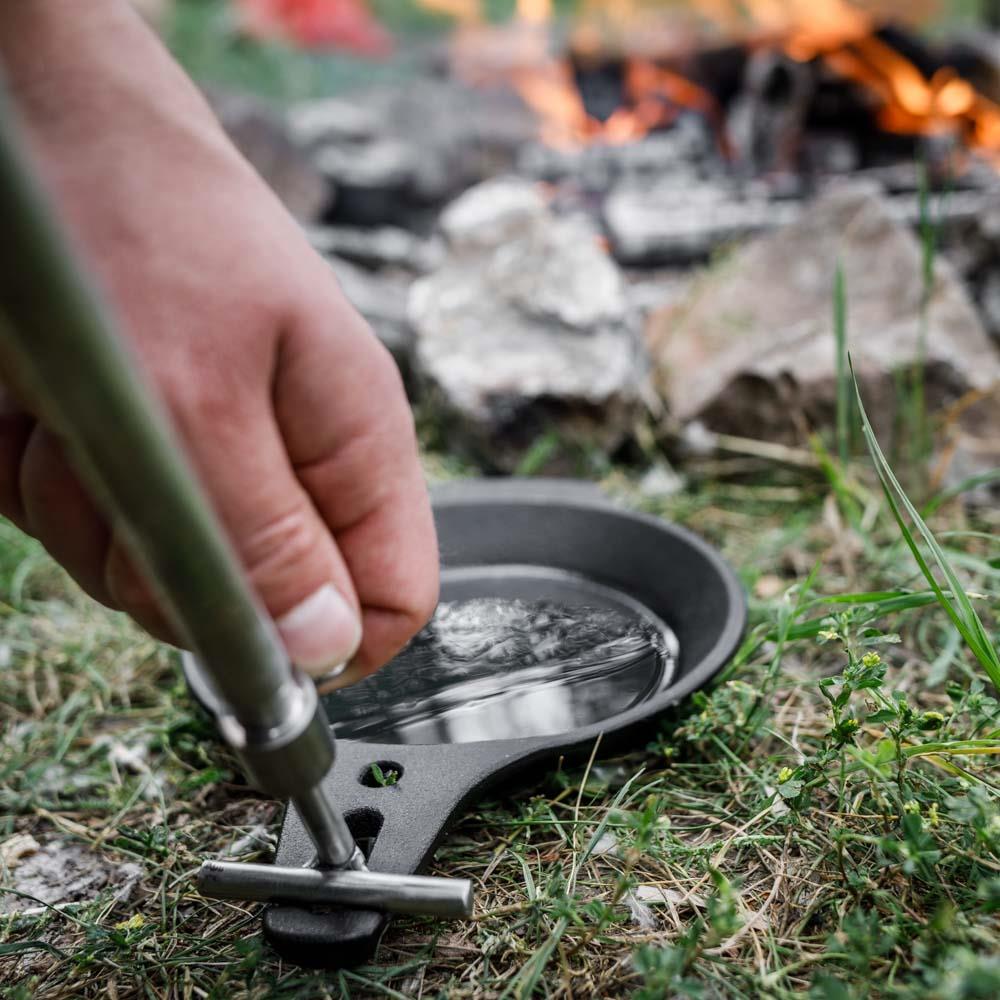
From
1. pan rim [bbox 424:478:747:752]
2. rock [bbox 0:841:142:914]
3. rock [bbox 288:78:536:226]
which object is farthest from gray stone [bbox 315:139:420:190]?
rock [bbox 0:841:142:914]

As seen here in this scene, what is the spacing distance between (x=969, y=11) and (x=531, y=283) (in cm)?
659

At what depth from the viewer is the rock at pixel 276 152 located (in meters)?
3.29

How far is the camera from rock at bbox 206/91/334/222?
3.29 m

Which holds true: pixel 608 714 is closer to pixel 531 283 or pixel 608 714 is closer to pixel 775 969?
pixel 775 969

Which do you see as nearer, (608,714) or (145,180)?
(145,180)

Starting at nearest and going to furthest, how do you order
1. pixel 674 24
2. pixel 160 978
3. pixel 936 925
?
pixel 936 925 < pixel 160 978 < pixel 674 24

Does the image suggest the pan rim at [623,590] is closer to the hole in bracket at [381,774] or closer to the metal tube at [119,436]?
the hole in bracket at [381,774]

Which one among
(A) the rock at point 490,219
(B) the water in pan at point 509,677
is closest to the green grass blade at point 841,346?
(B) the water in pan at point 509,677

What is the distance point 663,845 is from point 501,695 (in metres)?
A: 0.29

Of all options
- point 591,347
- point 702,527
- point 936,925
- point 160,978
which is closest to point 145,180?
point 160,978

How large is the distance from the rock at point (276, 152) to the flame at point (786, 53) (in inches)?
47.9

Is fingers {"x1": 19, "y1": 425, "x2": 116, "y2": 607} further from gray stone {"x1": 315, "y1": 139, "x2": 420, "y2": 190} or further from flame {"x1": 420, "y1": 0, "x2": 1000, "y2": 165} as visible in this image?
flame {"x1": 420, "y1": 0, "x2": 1000, "y2": 165}

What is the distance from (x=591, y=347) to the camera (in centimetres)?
187

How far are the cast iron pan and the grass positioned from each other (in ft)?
0.17
